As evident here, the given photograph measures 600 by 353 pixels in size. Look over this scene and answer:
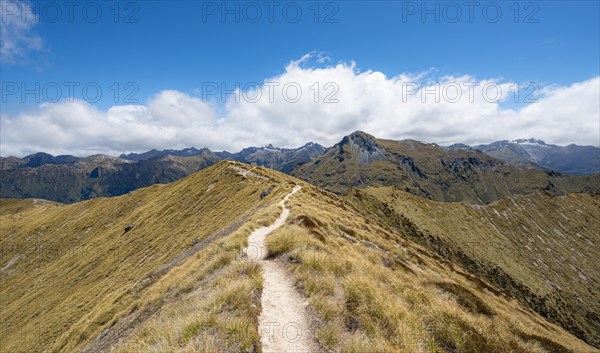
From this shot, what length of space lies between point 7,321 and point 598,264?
291 metres

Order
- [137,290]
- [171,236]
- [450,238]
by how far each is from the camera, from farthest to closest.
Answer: [450,238], [171,236], [137,290]

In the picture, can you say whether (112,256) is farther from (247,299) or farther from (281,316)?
(281,316)

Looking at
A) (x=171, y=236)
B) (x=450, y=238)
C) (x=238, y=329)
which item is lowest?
(x=450, y=238)

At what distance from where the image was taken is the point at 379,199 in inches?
7362

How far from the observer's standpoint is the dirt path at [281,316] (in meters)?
10.1

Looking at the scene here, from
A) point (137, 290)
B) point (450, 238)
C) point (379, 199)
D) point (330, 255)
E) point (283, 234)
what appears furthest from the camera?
point (379, 199)

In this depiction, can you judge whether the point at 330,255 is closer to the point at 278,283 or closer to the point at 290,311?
the point at 278,283

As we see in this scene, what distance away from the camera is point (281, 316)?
11797mm

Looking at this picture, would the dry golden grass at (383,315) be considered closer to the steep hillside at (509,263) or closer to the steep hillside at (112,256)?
the steep hillside at (112,256)

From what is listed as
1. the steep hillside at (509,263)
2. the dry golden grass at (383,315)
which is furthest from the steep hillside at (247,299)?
the steep hillside at (509,263)

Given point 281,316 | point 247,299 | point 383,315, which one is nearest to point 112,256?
point 247,299

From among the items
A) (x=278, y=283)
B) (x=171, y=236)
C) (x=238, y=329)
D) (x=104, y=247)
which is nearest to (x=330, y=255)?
(x=278, y=283)

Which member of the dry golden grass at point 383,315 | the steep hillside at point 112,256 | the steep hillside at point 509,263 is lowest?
the steep hillside at point 509,263

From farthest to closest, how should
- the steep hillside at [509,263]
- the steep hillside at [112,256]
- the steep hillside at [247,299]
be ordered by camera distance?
the steep hillside at [509,263] < the steep hillside at [112,256] < the steep hillside at [247,299]
